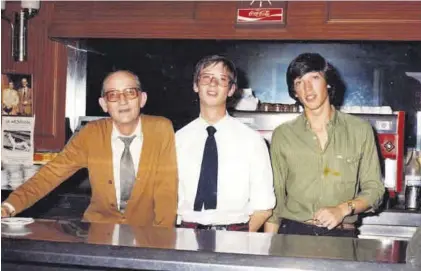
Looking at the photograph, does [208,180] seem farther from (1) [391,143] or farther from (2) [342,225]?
(1) [391,143]

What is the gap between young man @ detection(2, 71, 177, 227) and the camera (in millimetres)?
1929

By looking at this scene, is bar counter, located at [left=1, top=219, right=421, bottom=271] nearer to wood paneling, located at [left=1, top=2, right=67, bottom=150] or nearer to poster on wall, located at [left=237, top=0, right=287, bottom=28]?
poster on wall, located at [left=237, top=0, right=287, bottom=28]

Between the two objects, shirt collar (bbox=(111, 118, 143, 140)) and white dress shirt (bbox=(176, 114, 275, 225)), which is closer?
white dress shirt (bbox=(176, 114, 275, 225))

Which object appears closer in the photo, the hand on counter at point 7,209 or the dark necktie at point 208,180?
the hand on counter at point 7,209

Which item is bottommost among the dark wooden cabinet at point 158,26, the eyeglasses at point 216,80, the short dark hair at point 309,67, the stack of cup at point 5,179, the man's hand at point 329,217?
the stack of cup at point 5,179

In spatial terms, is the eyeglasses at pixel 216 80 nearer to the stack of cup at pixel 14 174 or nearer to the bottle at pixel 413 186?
the bottle at pixel 413 186

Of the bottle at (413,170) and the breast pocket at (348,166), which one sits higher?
the breast pocket at (348,166)

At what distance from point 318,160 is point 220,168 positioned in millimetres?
352

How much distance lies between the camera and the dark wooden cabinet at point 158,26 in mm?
2850

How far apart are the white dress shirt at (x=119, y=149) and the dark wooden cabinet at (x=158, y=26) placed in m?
1.15

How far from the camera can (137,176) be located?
1953mm

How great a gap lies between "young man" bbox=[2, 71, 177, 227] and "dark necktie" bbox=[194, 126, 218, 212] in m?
0.09

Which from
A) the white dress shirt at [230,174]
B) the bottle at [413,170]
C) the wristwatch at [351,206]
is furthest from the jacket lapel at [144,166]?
the bottle at [413,170]

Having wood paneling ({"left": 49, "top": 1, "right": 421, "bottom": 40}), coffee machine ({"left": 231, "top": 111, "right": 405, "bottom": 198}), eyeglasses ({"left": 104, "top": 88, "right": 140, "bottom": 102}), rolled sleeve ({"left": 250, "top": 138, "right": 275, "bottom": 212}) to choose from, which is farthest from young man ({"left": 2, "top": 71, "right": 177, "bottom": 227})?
coffee machine ({"left": 231, "top": 111, "right": 405, "bottom": 198})
